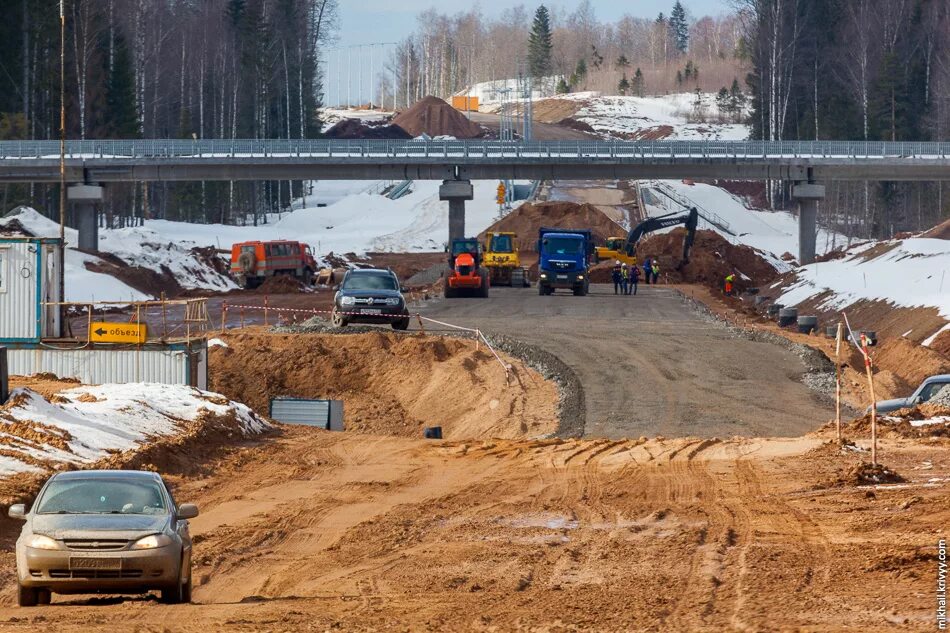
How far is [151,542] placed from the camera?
11398 millimetres

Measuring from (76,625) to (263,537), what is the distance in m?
5.13

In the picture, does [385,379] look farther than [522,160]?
No

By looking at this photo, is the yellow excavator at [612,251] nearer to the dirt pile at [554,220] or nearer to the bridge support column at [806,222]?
the bridge support column at [806,222]

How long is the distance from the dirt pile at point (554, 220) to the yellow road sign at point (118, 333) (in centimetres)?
6245

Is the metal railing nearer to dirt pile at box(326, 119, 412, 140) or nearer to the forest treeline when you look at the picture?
the forest treeline

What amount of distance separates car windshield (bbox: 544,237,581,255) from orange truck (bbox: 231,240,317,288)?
575 inches

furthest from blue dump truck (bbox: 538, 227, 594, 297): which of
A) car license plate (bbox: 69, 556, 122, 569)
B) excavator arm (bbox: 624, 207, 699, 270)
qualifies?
car license plate (bbox: 69, 556, 122, 569)

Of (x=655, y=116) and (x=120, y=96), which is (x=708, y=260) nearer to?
(x=120, y=96)

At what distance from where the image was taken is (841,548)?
1398 cm

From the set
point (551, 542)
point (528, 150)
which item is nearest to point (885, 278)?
point (528, 150)

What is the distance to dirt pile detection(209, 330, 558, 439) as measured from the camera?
31688 millimetres

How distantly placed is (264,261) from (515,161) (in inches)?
608

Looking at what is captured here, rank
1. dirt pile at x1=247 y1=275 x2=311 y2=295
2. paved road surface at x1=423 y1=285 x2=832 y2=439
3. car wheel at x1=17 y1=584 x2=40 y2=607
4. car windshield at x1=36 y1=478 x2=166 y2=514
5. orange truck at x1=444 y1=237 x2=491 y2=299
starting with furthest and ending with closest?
dirt pile at x1=247 y1=275 x2=311 y2=295 → orange truck at x1=444 y1=237 x2=491 y2=299 → paved road surface at x1=423 y1=285 x2=832 y2=439 → car windshield at x1=36 y1=478 x2=166 y2=514 → car wheel at x1=17 y1=584 x2=40 y2=607

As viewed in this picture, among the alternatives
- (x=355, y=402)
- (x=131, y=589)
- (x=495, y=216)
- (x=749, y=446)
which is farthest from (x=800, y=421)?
(x=495, y=216)
